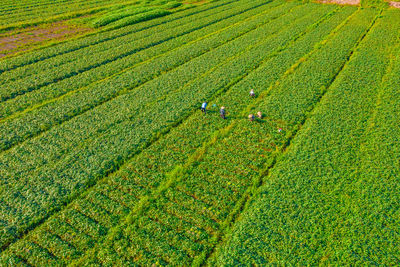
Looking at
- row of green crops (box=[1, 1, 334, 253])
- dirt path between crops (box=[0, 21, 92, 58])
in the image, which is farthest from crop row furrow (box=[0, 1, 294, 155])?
dirt path between crops (box=[0, 21, 92, 58])

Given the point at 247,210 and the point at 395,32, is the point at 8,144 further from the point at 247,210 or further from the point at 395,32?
the point at 395,32

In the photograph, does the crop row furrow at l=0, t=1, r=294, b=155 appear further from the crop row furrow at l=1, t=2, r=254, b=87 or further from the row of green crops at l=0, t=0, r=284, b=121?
the crop row furrow at l=1, t=2, r=254, b=87


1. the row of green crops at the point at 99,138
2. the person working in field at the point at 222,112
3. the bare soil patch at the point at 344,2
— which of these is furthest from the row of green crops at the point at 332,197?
the bare soil patch at the point at 344,2

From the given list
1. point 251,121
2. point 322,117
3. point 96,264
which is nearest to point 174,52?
point 251,121

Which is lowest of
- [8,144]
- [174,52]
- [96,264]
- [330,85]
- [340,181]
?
[96,264]

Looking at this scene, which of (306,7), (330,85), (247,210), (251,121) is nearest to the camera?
(247,210)

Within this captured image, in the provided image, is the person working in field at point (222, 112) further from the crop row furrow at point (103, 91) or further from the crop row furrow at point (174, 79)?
the crop row furrow at point (103, 91)

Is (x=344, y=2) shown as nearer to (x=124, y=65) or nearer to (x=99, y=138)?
(x=124, y=65)
